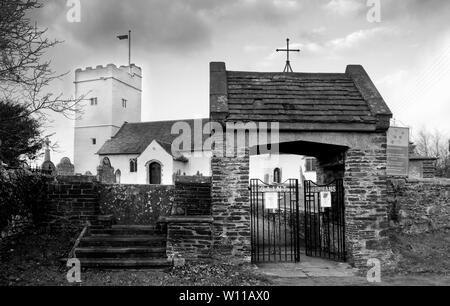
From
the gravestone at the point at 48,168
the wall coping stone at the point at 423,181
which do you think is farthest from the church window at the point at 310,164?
the wall coping stone at the point at 423,181

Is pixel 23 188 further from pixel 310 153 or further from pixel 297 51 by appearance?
pixel 297 51

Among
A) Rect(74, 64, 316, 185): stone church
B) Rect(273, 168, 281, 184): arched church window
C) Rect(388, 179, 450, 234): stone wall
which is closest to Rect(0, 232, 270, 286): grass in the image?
Rect(388, 179, 450, 234): stone wall

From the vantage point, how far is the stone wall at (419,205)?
12789 millimetres

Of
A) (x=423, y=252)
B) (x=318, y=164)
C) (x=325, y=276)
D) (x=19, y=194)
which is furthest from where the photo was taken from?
(x=318, y=164)

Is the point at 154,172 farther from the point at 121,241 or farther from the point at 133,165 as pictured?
the point at 121,241

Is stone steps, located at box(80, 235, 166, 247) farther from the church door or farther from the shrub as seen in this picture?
the church door

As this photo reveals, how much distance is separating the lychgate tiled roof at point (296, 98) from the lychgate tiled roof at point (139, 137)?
31.8m

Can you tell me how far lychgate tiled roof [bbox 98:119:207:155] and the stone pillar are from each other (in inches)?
1319

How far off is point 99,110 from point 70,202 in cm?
4386

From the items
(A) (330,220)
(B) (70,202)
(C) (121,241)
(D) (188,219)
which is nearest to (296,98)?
(A) (330,220)

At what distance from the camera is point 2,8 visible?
7.28 meters

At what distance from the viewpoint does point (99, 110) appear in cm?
5162

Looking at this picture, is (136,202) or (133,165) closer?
(136,202)
